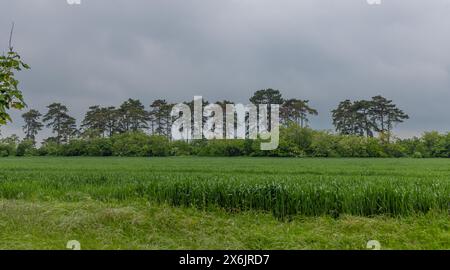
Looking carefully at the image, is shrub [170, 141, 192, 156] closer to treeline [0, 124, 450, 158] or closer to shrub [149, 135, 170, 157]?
treeline [0, 124, 450, 158]

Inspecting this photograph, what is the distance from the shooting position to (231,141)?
1666 inches

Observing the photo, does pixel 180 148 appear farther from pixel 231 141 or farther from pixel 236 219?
pixel 236 219

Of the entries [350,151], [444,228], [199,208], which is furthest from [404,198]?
[350,151]

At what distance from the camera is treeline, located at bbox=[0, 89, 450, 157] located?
1097 inches

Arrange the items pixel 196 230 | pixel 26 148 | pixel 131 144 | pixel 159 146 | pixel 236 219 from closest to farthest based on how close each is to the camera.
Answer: pixel 196 230, pixel 236 219, pixel 131 144, pixel 159 146, pixel 26 148

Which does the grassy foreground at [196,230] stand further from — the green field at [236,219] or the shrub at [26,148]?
the shrub at [26,148]

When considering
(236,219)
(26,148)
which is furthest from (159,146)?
(236,219)

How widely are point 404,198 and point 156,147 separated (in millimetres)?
32191

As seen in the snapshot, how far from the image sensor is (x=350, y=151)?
41.5 meters

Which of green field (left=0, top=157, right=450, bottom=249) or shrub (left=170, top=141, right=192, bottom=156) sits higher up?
shrub (left=170, top=141, right=192, bottom=156)

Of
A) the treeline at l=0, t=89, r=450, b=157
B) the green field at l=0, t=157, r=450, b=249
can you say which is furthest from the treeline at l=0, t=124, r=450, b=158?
the green field at l=0, t=157, r=450, b=249

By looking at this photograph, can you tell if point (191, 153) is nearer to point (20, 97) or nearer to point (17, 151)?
point (17, 151)

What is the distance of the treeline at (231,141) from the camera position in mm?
27875

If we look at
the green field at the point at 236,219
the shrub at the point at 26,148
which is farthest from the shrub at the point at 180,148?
the green field at the point at 236,219
